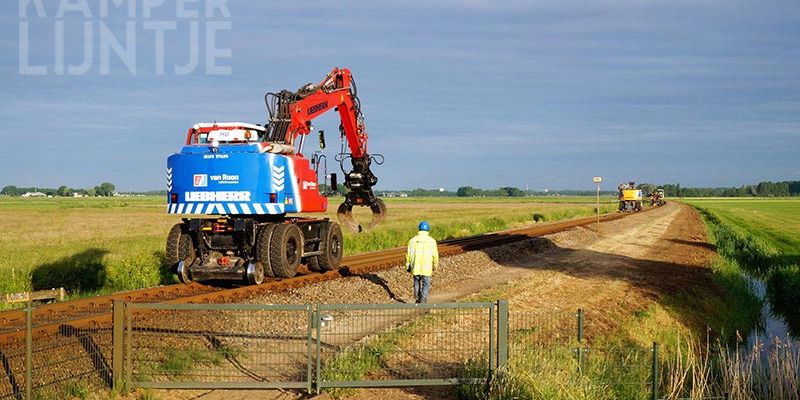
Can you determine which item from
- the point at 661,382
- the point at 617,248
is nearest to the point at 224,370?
the point at 661,382

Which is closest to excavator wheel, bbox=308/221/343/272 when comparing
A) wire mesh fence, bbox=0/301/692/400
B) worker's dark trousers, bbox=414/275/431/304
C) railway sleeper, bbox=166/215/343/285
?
railway sleeper, bbox=166/215/343/285

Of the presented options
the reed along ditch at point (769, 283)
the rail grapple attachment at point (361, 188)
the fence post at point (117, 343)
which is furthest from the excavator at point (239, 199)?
the reed along ditch at point (769, 283)

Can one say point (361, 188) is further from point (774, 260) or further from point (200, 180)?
point (774, 260)

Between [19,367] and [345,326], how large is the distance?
4882mm

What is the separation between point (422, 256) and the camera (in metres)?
14.6

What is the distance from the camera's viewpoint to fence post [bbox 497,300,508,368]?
9.08 metres

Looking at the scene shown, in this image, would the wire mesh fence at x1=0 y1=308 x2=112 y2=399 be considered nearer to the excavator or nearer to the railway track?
the railway track

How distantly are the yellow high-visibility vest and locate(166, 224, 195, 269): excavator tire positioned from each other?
18.7ft

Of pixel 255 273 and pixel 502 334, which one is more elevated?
pixel 502 334

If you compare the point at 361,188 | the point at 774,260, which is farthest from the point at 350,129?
the point at 774,260

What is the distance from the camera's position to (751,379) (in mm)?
10875

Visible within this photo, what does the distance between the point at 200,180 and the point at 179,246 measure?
157 cm

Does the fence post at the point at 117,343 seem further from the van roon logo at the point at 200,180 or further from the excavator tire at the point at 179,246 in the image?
the excavator tire at the point at 179,246

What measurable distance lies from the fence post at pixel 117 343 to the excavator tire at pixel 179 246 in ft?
27.6
